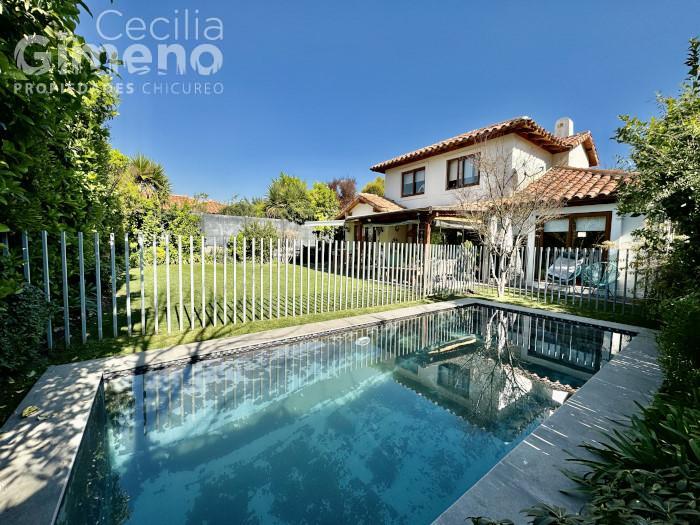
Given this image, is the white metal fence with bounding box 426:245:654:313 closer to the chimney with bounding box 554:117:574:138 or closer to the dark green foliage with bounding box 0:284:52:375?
the chimney with bounding box 554:117:574:138

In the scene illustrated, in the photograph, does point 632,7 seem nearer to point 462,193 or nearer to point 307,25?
point 462,193

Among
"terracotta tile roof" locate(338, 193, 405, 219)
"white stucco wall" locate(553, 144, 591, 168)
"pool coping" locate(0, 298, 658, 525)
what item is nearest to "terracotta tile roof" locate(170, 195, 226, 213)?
"terracotta tile roof" locate(338, 193, 405, 219)

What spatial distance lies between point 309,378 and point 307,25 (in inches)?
562

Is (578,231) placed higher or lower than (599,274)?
higher

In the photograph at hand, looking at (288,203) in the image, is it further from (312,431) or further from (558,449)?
(558,449)

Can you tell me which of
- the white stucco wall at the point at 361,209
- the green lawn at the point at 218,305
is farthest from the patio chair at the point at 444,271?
the white stucco wall at the point at 361,209

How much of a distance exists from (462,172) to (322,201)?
22474mm

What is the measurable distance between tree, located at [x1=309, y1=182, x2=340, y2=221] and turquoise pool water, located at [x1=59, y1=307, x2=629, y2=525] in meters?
32.0

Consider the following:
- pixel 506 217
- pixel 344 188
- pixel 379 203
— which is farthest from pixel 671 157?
pixel 344 188

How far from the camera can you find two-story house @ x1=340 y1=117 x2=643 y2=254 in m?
14.5

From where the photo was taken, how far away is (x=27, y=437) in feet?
10.7

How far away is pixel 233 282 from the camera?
862 cm

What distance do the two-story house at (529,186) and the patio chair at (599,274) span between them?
1.73 m

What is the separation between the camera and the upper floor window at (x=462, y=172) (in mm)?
18109
